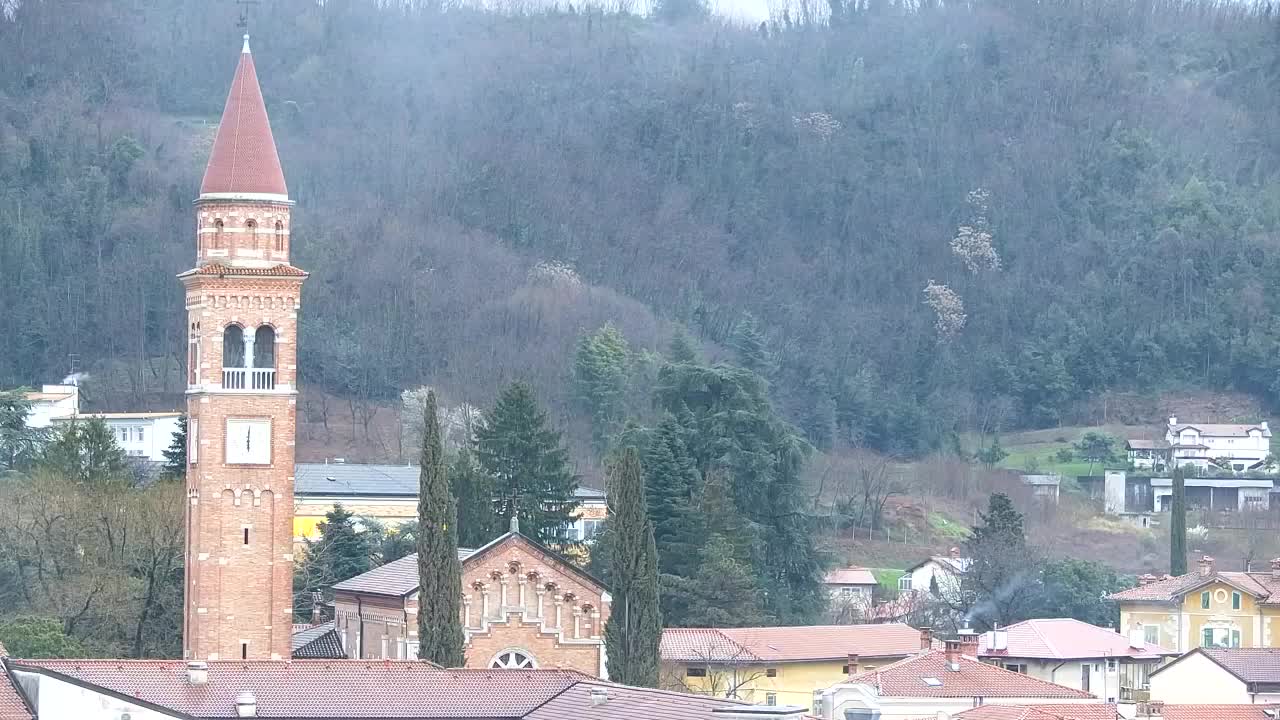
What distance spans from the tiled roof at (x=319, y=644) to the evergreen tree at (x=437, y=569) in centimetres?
575

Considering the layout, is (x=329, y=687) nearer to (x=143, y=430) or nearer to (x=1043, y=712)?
(x=1043, y=712)

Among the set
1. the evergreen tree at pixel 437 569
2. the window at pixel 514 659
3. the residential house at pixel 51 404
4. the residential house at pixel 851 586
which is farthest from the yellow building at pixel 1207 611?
the residential house at pixel 51 404

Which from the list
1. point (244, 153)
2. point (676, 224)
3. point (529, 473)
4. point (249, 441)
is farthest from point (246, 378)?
point (676, 224)

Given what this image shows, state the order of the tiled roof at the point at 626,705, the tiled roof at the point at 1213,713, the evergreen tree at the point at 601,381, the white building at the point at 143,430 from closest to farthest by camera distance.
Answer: the tiled roof at the point at 626,705 → the tiled roof at the point at 1213,713 → the white building at the point at 143,430 → the evergreen tree at the point at 601,381

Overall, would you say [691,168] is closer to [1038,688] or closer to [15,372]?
[15,372]

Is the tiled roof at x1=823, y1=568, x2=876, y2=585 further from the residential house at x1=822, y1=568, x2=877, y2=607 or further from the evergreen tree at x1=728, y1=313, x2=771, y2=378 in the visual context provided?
the evergreen tree at x1=728, y1=313, x2=771, y2=378

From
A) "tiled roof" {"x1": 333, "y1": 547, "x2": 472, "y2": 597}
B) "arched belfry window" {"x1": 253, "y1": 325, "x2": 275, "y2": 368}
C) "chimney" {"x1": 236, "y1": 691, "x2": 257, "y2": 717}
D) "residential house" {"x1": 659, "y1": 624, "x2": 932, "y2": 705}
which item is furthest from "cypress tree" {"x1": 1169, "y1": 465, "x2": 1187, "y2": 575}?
"chimney" {"x1": 236, "y1": 691, "x2": 257, "y2": 717}

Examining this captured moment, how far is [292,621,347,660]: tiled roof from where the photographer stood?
2544 inches

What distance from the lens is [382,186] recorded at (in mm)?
173250

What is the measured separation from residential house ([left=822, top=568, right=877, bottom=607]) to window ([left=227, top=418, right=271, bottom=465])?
36.8 meters

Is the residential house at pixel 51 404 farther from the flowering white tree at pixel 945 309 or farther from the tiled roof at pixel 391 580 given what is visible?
the flowering white tree at pixel 945 309

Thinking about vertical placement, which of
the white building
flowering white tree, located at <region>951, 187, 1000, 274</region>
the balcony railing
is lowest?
the balcony railing

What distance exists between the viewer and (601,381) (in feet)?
394

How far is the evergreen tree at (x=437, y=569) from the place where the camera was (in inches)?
2272
